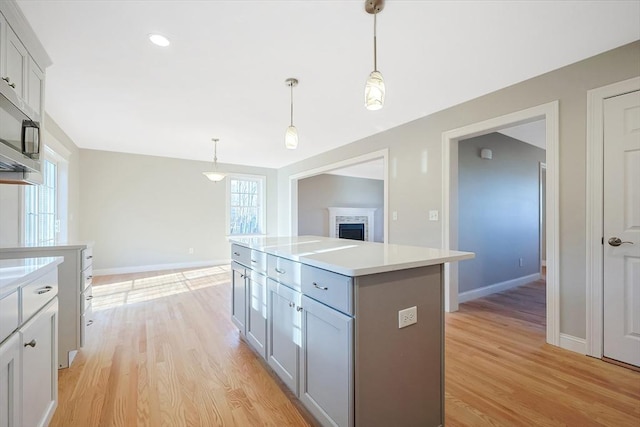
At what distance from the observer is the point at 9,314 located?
41.3 inches

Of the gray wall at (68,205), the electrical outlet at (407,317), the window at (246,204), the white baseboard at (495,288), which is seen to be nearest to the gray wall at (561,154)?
the white baseboard at (495,288)

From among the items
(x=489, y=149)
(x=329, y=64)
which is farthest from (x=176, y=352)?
(x=489, y=149)

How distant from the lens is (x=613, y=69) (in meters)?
2.15

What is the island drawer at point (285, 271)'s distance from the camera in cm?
163

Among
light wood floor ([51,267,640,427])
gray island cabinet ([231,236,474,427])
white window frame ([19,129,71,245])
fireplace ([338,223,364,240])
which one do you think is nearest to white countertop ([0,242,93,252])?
light wood floor ([51,267,640,427])

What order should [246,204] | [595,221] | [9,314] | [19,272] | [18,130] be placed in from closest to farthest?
[9,314]
[19,272]
[18,130]
[595,221]
[246,204]

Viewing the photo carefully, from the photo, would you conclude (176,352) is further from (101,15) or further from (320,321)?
(101,15)

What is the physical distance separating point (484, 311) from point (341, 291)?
2.90 metres

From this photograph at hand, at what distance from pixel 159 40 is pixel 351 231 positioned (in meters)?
7.03

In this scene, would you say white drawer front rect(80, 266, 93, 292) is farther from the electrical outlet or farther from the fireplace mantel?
the fireplace mantel

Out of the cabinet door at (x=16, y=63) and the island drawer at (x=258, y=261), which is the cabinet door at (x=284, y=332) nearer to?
the island drawer at (x=258, y=261)

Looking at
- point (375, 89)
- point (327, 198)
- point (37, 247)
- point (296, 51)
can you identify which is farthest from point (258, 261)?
point (327, 198)

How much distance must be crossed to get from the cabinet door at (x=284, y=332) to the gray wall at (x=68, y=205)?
2.18m

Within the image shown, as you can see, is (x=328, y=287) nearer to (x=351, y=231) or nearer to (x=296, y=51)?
(x=296, y=51)
